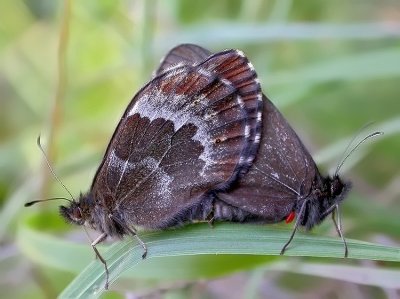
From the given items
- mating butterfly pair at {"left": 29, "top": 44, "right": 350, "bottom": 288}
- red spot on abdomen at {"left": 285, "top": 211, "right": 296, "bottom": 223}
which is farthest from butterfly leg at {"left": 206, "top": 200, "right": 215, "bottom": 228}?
red spot on abdomen at {"left": 285, "top": 211, "right": 296, "bottom": 223}

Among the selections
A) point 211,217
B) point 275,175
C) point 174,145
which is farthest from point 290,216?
point 174,145

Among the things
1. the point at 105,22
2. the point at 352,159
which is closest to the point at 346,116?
the point at 352,159

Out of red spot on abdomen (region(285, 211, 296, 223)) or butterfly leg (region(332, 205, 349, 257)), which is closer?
butterfly leg (region(332, 205, 349, 257))

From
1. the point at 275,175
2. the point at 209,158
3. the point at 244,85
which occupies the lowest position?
the point at 275,175

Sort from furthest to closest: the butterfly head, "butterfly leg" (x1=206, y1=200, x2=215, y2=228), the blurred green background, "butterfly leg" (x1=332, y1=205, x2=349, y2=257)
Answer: the blurred green background → the butterfly head → "butterfly leg" (x1=206, y1=200, x2=215, y2=228) → "butterfly leg" (x1=332, y1=205, x2=349, y2=257)

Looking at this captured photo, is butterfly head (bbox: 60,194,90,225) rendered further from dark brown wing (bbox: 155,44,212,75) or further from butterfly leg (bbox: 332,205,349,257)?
butterfly leg (bbox: 332,205,349,257)

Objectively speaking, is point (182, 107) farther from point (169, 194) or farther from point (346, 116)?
point (346, 116)

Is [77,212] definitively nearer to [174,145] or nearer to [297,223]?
[174,145]

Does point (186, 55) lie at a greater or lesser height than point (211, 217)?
greater
